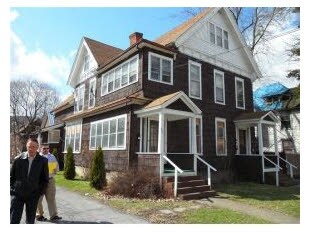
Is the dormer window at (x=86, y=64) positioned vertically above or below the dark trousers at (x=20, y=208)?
above

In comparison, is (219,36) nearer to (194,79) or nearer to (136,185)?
(194,79)

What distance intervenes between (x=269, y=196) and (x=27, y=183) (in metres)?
9.60

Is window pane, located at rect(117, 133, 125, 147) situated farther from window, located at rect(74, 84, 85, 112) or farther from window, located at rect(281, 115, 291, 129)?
window, located at rect(281, 115, 291, 129)

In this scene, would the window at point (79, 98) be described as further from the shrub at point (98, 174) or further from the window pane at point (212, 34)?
the window pane at point (212, 34)

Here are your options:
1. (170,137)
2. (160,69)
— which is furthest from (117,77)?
(170,137)

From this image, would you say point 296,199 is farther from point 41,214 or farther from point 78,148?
point 78,148

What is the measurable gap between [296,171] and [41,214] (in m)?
15.8

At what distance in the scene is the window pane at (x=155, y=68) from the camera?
49.2ft

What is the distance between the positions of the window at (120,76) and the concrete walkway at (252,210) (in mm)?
6875

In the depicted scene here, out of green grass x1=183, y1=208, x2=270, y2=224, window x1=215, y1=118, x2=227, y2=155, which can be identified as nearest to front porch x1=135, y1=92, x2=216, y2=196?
window x1=215, y1=118, x2=227, y2=155

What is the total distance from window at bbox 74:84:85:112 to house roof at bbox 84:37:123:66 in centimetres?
269

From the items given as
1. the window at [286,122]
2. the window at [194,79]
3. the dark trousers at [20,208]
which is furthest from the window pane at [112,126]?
the window at [286,122]

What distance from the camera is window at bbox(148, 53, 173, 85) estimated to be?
49.0 feet
